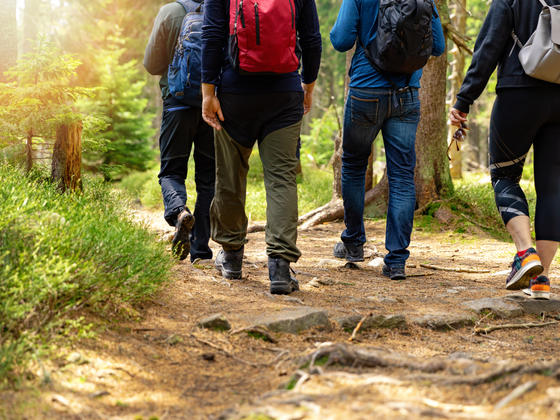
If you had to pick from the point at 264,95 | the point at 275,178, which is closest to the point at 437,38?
the point at 264,95

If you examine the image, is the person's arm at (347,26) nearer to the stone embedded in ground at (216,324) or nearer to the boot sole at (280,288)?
the boot sole at (280,288)

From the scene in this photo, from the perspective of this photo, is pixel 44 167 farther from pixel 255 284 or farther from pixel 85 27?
pixel 85 27

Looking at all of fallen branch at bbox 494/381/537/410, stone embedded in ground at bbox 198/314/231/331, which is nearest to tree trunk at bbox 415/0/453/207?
stone embedded in ground at bbox 198/314/231/331

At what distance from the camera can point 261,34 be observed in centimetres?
347

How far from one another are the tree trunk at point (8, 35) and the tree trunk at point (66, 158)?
10.5 ft

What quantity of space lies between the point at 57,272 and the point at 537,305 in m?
2.99

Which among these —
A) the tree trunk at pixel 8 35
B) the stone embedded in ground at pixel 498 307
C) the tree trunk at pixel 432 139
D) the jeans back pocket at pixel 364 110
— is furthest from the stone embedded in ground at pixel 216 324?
the tree trunk at pixel 8 35

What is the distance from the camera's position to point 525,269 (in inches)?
153

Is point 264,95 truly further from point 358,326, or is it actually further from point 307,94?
point 358,326

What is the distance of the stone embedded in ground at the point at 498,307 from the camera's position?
375 centimetres

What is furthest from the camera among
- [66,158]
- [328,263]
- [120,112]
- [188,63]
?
[120,112]

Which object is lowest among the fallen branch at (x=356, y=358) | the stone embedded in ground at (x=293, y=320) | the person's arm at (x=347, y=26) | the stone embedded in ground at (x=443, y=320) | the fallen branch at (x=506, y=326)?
the fallen branch at (x=506, y=326)

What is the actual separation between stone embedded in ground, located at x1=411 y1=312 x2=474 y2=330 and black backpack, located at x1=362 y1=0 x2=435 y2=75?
1.94 meters

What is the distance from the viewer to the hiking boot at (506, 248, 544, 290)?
3.84 metres
